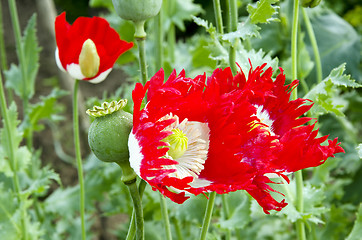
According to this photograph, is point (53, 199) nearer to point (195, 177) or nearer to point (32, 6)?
point (195, 177)

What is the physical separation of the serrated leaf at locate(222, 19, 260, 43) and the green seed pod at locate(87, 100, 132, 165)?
0.17 meters

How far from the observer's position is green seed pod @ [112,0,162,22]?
0.46 meters

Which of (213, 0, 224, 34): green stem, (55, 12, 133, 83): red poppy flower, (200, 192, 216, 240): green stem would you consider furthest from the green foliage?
(200, 192, 216, 240): green stem

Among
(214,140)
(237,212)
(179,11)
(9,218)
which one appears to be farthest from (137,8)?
(179,11)

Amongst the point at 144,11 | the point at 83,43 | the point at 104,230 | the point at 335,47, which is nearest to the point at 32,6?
the point at 104,230

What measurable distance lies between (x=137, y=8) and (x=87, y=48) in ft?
0.52

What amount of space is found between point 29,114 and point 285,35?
629 mm

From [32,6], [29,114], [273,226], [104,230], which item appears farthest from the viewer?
[32,6]

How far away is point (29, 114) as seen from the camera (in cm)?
101

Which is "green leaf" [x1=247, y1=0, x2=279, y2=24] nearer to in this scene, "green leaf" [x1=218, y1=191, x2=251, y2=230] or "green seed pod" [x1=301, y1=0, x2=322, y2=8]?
"green seed pod" [x1=301, y1=0, x2=322, y2=8]

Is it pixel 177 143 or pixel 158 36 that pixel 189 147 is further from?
pixel 158 36

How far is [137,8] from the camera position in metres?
0.47

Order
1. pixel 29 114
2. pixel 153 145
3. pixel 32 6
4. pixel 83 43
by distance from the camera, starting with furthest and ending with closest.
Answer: pixel 32 6
pixel 29 114
pixel 83 43
pixel 153 145

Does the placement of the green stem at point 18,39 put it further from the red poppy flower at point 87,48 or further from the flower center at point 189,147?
the flower center at point 189,147
